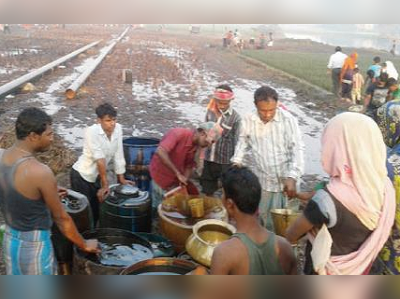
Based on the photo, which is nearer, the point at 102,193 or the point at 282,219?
the point at 282,219

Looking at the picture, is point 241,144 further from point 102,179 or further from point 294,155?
point 102,179

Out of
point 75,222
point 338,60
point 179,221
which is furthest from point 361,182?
point 338,60

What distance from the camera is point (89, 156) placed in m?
4.14

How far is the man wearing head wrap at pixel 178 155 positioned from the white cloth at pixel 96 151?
1.37 ft

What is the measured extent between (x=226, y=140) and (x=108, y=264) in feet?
7.61

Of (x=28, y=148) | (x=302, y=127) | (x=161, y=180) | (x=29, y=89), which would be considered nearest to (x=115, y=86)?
(x=29, y=89)

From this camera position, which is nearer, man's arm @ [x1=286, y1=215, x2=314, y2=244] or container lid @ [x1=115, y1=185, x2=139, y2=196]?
man's arm @ [x1=286, y1=215, x2=314, y2=244]

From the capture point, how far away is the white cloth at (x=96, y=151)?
160 inches

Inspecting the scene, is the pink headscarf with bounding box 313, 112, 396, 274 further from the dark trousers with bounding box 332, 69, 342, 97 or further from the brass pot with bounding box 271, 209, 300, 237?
the dark trousers with bounding box 332, 69, 342, 97

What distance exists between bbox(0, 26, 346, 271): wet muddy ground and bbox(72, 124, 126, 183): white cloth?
6.31 ft

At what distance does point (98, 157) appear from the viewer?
406 centimetres

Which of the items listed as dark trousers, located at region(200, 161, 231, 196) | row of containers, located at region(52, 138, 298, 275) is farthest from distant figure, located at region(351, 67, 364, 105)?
row of containers, located at region(52, 138, 298, 275)

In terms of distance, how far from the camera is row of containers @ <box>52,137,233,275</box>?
2.98m

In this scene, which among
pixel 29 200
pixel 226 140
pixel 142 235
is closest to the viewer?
pixel 29 200
